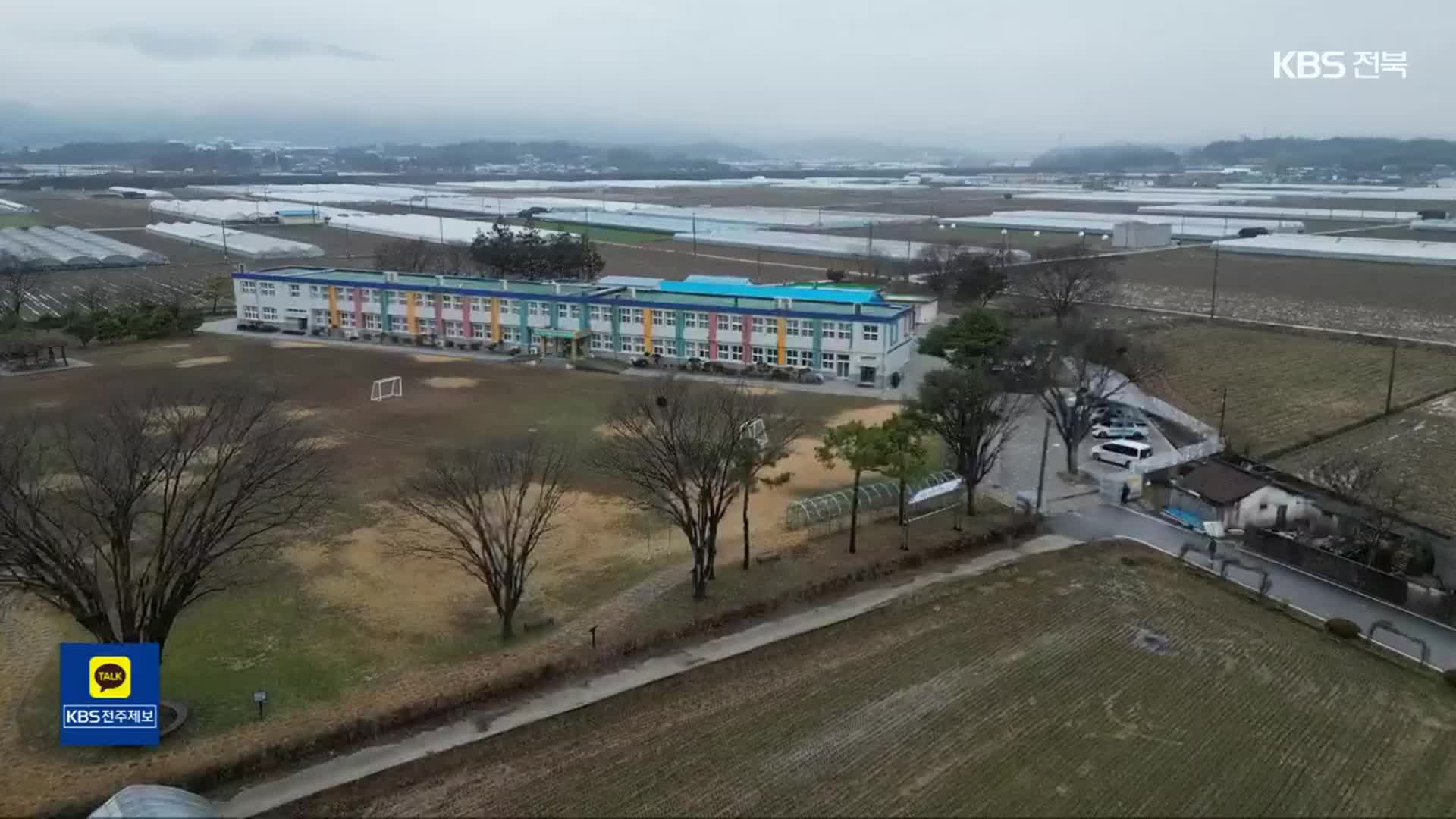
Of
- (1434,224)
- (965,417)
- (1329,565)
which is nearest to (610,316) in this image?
(965,417)

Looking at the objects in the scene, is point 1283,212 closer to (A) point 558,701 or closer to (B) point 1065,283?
(B) point 1065,283

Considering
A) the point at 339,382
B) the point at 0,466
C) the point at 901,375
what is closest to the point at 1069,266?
the point at 901,375

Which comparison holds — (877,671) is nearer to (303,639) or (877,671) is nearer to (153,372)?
(303,639)

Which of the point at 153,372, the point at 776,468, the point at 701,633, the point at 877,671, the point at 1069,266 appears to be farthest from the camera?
the point at 1069,266

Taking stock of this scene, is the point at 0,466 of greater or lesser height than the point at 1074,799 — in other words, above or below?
above

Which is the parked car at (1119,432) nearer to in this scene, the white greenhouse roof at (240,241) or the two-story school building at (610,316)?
the two-story school building at (610,316)

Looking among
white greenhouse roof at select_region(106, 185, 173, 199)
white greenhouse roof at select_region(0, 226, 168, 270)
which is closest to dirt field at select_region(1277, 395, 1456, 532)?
white greenhouse roof at select_region(0, 226, 168, 270)

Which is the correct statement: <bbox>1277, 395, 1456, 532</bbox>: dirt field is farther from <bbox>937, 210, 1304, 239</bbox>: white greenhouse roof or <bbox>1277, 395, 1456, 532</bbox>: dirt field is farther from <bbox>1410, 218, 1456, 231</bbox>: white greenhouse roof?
<bbox>1410, 218, 1456, 231</bbox>: white greenhouse roof
